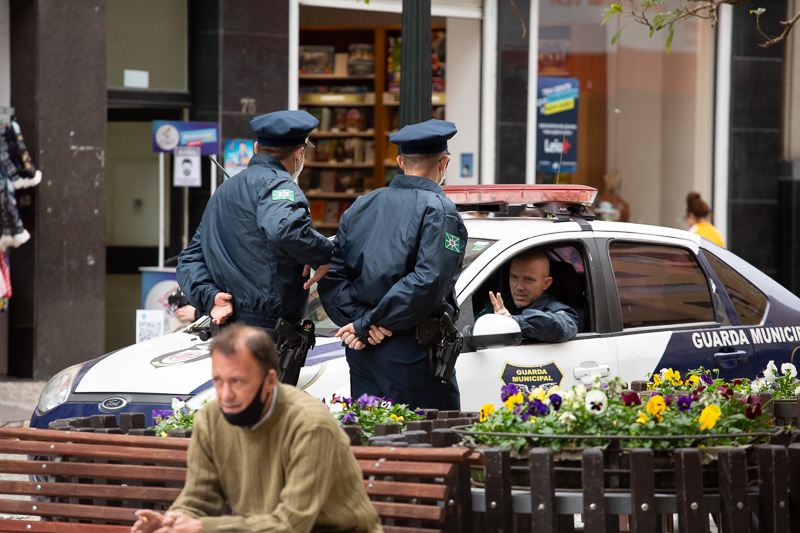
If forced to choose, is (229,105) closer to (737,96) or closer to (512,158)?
(512,158)

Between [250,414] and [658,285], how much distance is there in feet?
11.7

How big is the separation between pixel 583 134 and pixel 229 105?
4.69m

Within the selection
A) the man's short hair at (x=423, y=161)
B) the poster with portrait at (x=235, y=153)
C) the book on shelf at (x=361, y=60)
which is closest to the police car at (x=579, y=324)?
the man's short hair at (x=423, y=161)

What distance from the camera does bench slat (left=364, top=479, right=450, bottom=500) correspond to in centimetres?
293

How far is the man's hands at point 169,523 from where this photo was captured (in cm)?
268

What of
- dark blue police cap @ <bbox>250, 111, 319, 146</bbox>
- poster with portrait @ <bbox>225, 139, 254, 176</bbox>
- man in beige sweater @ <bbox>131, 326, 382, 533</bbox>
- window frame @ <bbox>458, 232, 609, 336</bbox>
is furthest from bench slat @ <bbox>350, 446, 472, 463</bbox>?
poster with portrait @ <bbox>225, 139, 254, 176</bbox>

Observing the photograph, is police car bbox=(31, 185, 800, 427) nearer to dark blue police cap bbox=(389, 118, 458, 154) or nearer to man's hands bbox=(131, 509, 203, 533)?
dark blue police cap bbox=(389, 118, 458, 154)

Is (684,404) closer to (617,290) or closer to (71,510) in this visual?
(71,510)

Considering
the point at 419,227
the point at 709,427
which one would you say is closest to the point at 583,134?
the point at 419,227

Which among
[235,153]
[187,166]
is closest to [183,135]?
[187,166]

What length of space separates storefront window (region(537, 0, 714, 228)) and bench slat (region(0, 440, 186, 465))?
32.9 feet

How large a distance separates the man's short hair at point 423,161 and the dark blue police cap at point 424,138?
Result: 2cm

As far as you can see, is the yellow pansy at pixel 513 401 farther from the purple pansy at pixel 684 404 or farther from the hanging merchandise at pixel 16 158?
the hanging merchandise at pixel 16 158

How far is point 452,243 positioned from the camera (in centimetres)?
430
